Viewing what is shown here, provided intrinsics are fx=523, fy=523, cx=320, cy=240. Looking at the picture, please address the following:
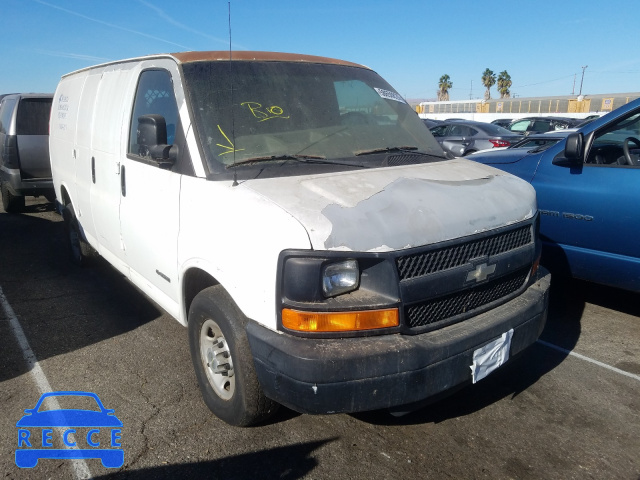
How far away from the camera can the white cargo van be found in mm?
2332

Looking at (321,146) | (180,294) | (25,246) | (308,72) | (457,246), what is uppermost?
(308,72)

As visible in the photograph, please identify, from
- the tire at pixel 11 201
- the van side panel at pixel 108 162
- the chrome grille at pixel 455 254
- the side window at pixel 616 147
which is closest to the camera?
the chrome grille at pixel 455 254

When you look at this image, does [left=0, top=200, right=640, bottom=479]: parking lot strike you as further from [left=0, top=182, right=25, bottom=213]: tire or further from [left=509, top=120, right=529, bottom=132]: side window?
[left=509, top=120, right=529, bottom=132]: side window

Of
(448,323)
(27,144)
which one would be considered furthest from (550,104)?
(448,323)

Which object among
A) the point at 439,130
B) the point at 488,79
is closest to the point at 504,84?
the point at 488,79

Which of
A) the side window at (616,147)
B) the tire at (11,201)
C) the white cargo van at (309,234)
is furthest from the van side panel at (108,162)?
the tire at (11,201)

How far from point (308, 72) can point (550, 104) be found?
45136mm

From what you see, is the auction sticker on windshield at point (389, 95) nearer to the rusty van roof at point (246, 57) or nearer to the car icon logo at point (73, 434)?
the rusty van roof at point (246, 57)

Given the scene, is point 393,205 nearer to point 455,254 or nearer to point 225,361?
point 455,254

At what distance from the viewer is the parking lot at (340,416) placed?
2676 mm

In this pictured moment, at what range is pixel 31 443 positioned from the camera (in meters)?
2.86

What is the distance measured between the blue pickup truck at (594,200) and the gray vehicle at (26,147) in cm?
714

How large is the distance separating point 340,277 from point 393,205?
1.53 feet

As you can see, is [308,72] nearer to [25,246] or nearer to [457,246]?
[457,246]
